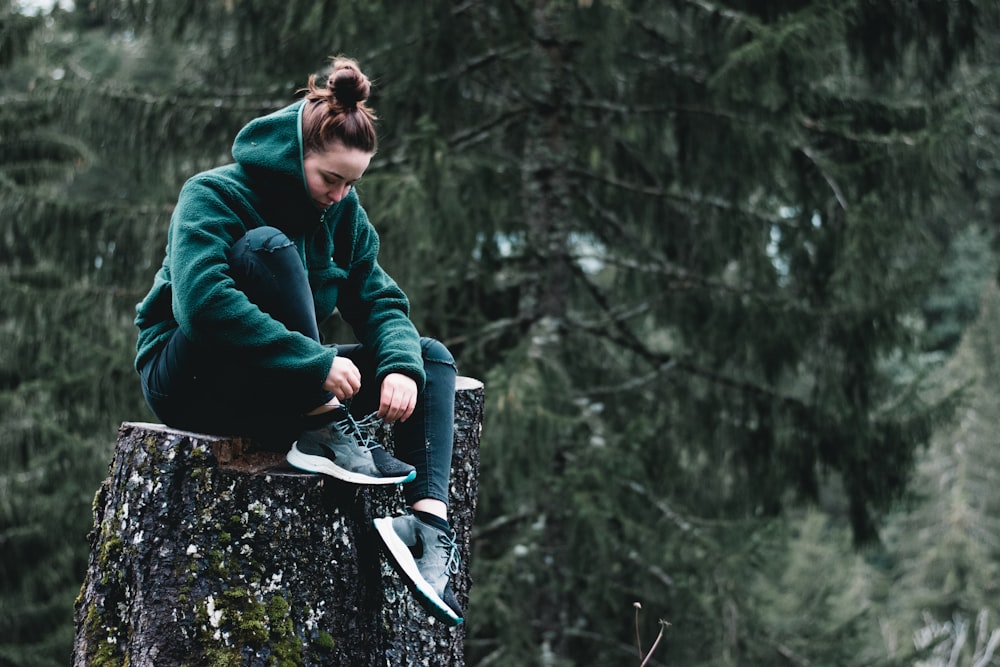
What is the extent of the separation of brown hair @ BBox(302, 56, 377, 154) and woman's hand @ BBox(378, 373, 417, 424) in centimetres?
57

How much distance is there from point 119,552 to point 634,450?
4.57 meters

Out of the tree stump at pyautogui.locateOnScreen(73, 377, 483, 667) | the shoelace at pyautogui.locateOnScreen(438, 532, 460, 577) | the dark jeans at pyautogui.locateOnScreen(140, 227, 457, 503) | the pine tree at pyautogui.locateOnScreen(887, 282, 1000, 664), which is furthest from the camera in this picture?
the pine tree at pyautogui.locateOnScreen(887, 282, 1000, 664)

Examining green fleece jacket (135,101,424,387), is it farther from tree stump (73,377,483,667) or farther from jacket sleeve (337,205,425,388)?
tree stump (73,377,483,667)

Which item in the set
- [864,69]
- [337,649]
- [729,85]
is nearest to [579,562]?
[729,85]

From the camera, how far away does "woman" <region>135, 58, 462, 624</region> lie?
93.8 inches

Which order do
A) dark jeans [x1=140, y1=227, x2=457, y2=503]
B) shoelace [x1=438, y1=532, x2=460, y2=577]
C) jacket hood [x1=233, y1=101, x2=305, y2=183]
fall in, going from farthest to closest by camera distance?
shoelace [x1=438, y1=532, x2=460, y2=577] < jacket hood [x1=233, y1=101, x2=305, y2=183] < dark jeans [x1=140, y1=227, x2=457, y2=503]

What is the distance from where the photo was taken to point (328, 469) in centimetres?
241

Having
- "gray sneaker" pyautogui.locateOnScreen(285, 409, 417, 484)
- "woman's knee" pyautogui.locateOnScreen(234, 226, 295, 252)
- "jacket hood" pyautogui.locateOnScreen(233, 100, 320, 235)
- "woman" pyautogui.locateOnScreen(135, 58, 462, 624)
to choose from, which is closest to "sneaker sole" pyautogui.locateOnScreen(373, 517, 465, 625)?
"woman" pyautogui.locateOnScreen(135, 58, 462, 624)

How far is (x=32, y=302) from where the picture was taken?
714 centimetres

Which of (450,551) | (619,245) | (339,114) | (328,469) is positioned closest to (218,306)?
(328,469)

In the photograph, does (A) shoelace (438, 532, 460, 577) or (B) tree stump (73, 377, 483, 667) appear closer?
(B) tree stump (73, 377, 483, 667)

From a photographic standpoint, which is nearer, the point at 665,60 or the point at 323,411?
the point at 323,411

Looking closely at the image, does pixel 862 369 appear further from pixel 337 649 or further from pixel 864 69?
pixel 337 649

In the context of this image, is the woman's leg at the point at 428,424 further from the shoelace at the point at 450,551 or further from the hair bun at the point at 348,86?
Answer: the hair bun at the point at 348,86
